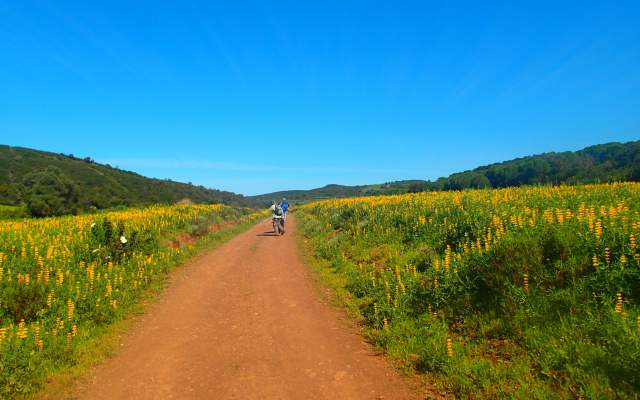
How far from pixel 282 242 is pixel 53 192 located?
42876 millimetres

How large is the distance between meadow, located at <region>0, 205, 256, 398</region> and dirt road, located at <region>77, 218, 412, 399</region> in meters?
0.71

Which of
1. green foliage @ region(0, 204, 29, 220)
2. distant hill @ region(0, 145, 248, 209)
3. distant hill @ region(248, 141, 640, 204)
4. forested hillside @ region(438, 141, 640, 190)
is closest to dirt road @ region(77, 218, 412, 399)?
green foliage @ region(0, 204, 29, 220)

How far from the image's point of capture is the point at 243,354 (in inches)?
218

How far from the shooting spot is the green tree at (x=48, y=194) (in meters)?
45.1

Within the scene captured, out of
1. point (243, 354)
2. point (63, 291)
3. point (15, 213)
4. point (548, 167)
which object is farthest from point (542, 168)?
point (15, 213)

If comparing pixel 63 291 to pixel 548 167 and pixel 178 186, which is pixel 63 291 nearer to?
pixel 548 167

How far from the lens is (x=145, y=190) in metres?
92.8

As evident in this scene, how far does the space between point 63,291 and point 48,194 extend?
48156 mm

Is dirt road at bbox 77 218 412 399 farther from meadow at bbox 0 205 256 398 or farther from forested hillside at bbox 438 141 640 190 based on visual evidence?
forested hillside at bbox 438 141 640 190

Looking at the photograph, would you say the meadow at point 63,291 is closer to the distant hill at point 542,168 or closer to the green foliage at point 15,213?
the green foliage at point 15,213

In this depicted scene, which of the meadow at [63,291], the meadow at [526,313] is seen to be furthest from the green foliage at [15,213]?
the meadow at [526,313]

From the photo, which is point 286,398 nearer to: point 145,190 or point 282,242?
point 282,242

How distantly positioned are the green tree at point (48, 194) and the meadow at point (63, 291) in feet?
126

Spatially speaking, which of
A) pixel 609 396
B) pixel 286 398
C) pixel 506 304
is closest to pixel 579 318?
pixel 506 304
